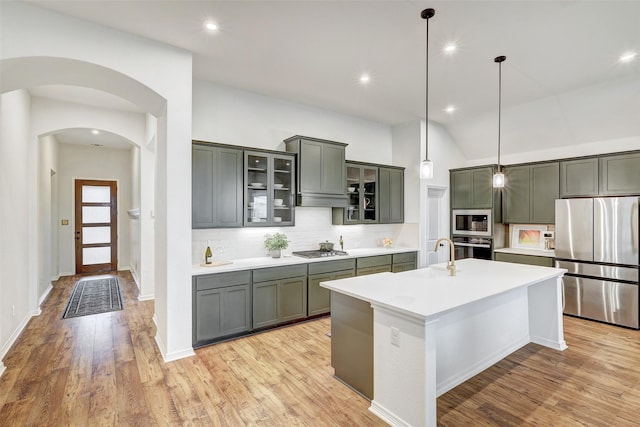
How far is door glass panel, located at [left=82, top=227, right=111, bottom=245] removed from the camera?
25.2 ft

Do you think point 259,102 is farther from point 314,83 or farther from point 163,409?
point 163,409

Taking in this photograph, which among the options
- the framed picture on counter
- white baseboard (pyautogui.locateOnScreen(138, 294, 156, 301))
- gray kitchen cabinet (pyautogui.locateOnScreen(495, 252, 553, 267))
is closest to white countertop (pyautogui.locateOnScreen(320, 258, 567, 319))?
gray kitchen cabinet (pyautogui.locateOnScreen(495, 252, 553, 267))

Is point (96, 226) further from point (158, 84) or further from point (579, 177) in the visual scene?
point (579, 177)

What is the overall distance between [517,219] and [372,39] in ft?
14.0

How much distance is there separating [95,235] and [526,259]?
9613 mm

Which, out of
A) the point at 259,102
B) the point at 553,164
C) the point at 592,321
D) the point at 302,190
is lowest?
the point at 592,321

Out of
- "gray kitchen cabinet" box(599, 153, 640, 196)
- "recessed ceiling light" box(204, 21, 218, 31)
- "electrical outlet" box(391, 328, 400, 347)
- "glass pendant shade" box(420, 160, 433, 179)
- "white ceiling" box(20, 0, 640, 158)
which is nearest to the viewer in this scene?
"electrical outlet" box(391, 328, 400, 347)

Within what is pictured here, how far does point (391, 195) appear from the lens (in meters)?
5.81

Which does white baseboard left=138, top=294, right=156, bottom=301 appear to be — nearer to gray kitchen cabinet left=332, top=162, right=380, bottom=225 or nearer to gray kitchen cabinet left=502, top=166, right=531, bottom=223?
gray kitchen cabinet left=332, top=162, right=380, bottom=225

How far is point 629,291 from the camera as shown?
4125mm

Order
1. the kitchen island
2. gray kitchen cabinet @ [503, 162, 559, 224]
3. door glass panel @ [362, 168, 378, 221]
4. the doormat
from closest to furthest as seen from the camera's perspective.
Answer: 1. the kitchen island
2. the doormat
3. gray kitchen cabinet @ [503, 162, 559, 224]
4. door glass panel @ [362, 168, 378, 221]

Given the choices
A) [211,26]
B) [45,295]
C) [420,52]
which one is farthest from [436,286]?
[45,295]

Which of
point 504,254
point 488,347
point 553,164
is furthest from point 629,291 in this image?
point 488,347

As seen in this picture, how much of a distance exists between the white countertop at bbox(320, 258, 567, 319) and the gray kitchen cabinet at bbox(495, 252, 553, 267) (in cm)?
181
